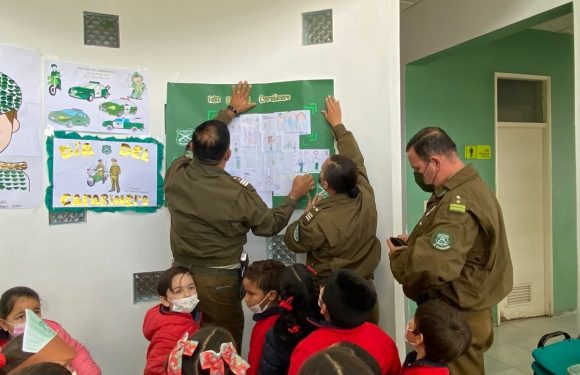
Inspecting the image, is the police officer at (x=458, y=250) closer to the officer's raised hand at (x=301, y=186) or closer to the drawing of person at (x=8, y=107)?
the officer's raised hand at (x=301, y=186)

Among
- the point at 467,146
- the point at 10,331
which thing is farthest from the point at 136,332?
the point at 467,146

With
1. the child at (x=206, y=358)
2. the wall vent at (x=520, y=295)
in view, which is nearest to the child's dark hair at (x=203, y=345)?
the child at (x=206, y=358)

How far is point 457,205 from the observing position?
1639mm

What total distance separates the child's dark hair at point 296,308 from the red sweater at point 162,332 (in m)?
0.39

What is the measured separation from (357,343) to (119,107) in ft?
6.09

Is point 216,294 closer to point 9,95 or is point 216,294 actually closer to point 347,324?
point 347,324

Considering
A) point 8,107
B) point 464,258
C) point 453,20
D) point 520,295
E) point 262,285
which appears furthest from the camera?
point 520,295

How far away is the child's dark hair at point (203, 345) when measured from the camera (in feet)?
3.91

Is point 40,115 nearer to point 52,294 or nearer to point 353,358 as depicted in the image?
point 52,294

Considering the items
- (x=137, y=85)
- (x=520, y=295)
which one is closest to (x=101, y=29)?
(x=137, y=85)

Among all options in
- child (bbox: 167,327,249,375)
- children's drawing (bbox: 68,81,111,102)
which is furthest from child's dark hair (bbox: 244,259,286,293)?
children's drawing (bbox: 68,81,111,102)

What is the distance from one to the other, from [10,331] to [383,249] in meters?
1.84

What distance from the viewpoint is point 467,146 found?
4.24 m

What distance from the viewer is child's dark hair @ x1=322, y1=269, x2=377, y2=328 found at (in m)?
1.34
